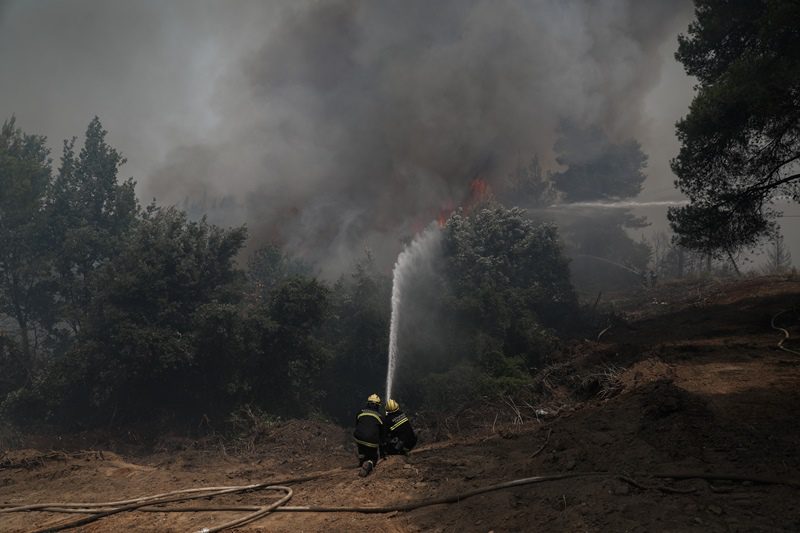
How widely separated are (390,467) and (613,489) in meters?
4.32

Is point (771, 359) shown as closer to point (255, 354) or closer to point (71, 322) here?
point (255, 354)

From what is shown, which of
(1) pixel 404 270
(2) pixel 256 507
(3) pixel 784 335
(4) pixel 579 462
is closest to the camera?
(4) pixel 579 462

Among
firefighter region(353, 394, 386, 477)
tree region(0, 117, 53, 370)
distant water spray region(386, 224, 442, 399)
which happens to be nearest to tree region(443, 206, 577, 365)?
distant water spray region(386, 224, 442, 399)

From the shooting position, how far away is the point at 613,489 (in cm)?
573

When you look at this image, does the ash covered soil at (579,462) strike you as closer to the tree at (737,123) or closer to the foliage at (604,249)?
the tree at (737,123)

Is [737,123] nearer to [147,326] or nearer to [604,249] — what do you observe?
[147,326]

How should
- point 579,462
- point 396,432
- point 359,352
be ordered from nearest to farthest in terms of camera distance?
1. point 579,462
2. point 396,432
3. point 359,352

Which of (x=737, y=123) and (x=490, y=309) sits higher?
(x=737, y=123)

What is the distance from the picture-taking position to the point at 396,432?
31.7 ft

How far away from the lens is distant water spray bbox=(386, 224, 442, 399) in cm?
2423

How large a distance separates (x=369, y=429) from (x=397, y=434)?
82 centimetres

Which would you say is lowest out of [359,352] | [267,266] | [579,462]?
[579,462]

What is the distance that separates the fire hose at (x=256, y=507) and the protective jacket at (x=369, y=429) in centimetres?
137

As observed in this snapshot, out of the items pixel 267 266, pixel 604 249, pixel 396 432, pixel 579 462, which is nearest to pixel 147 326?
pixel 396 432
